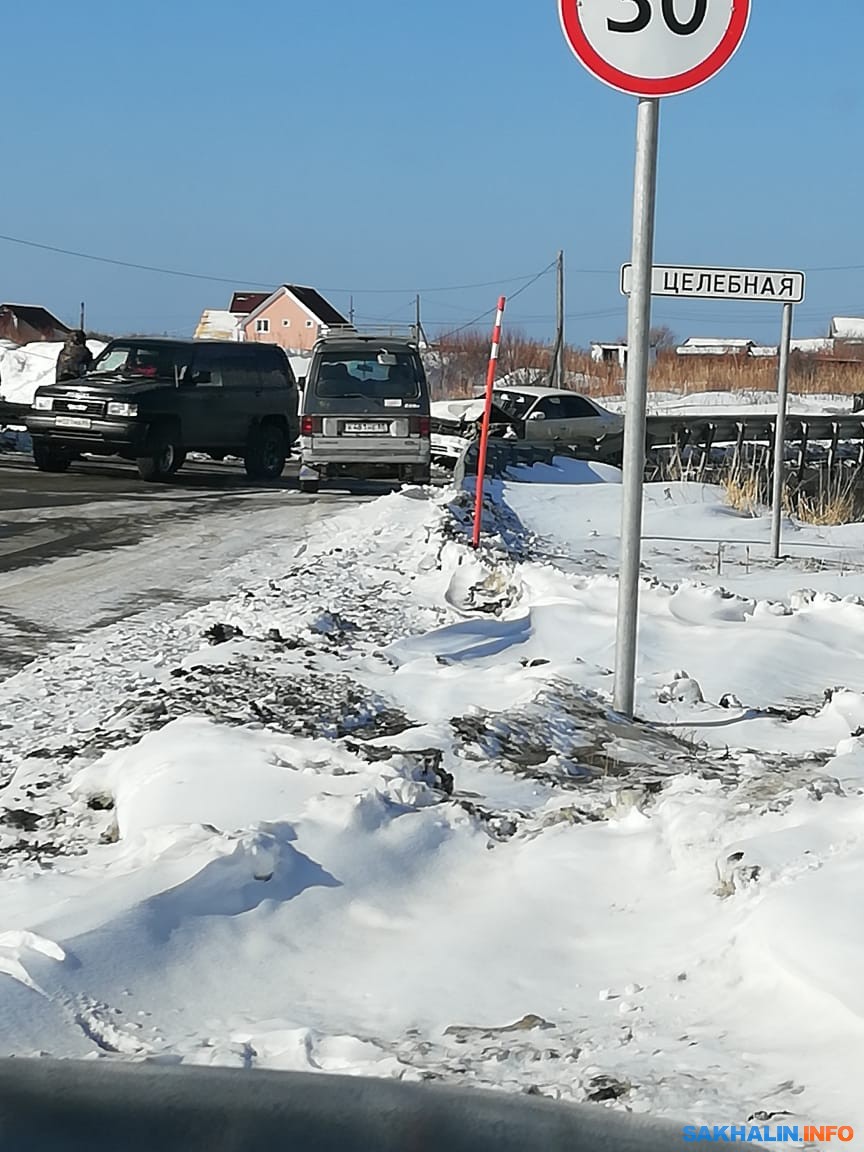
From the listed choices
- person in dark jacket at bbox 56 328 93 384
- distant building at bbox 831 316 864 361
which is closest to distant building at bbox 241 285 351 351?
distant building at bbox 831 316 864 361

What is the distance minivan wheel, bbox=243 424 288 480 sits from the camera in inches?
871

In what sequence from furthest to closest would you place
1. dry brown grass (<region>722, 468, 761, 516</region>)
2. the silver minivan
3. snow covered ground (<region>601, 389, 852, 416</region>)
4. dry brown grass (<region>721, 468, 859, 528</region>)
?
1. snow covered ground (<region>601, 389, 852, 416</region>)
2. the silver minivan
3. dry brown grass (<region>722, 468, 761, 516</region>)
4. dry brown grass (<region>721, 468, 859, 528</region>)

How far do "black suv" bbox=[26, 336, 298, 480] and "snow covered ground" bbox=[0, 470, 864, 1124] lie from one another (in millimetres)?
13108

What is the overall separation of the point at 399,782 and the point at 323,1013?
1304mm

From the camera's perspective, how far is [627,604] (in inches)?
226

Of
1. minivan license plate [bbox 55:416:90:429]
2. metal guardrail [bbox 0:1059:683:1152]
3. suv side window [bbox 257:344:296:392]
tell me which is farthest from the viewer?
suv side window [bbox 257:344:296:392]

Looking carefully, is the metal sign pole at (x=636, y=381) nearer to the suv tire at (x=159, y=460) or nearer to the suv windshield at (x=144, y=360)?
the suv tire at (x=159, y=460)

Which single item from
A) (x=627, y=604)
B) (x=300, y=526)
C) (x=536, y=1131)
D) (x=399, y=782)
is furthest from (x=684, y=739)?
(x=300, y=526)

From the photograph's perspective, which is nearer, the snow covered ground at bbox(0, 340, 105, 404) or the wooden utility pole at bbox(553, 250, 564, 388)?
the snow covered ground at bbox(0, 340, 105, 404)

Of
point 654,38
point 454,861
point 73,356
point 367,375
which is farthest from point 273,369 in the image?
point 454,861

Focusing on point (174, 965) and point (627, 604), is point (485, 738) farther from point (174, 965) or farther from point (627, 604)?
point (174, 965)

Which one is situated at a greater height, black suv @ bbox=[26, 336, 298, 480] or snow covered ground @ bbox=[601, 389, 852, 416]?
snow covered ground @ bbox=[601, 389, 852, 416]

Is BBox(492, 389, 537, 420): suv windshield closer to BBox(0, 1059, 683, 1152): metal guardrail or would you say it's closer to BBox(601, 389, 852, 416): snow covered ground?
BBox(601, 389, 852, 416): snow covered ground

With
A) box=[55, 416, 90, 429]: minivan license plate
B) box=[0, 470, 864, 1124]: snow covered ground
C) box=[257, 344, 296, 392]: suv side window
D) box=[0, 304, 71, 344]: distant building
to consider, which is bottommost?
box=[0, 470, 864, 1124]: snow covered ground
